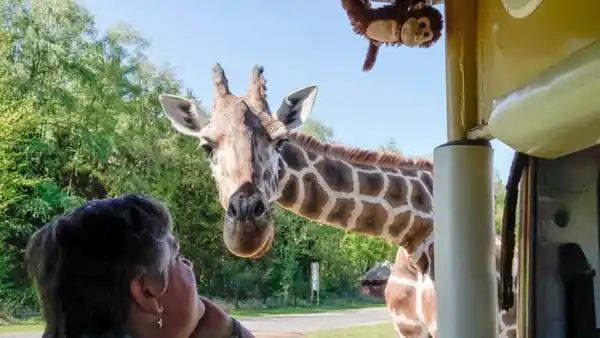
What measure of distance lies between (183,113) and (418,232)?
91 cm

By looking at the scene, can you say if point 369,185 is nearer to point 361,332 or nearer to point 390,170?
point 390,170

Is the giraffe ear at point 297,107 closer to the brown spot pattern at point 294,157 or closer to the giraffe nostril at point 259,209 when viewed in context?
the brown spot pattern at point 294,157

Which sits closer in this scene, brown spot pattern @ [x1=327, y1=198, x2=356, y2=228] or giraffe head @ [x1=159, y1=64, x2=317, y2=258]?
giraffe head @ [x1=159, y1=64, x2=317, y2=258]

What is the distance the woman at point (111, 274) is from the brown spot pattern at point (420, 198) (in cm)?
155

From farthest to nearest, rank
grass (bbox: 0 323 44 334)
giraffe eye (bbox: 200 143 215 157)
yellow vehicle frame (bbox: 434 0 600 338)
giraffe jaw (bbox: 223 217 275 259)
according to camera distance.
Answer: grass (bbox: 0 323 44 334) < giraffe eye (bbox: 200 143 215 157) < giraffe jaw (bbox: 223 217 275 259) < yellow vehicle frame (bbox: 434 0 600 338)

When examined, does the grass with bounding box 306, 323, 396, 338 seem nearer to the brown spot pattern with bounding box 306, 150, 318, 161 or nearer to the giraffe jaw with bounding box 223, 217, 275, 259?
the brown spot pattern with bounding box 306, 150, 318, 161

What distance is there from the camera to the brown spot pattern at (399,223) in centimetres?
224

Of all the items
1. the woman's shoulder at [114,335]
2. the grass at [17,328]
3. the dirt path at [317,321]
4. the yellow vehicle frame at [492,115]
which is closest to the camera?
the yellow vehicle frame at [492,115]

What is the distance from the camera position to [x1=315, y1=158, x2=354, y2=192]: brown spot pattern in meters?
2.28

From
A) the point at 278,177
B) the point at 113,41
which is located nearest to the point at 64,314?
the point at 278,177

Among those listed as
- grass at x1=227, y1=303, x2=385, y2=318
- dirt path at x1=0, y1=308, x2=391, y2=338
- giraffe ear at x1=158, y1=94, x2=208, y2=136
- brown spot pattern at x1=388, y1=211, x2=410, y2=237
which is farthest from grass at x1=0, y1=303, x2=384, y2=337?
brown spot pattern at x1=388, y1=211, x2=410, y2=237

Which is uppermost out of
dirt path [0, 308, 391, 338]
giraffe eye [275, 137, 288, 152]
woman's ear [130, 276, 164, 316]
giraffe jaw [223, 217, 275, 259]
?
giraffe eye [275, 137, 288, 152]

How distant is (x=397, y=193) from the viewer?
7.47 ft

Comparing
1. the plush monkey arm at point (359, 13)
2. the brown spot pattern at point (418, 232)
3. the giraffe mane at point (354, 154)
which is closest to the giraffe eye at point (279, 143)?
the giraffe mane at point (354, 154)
